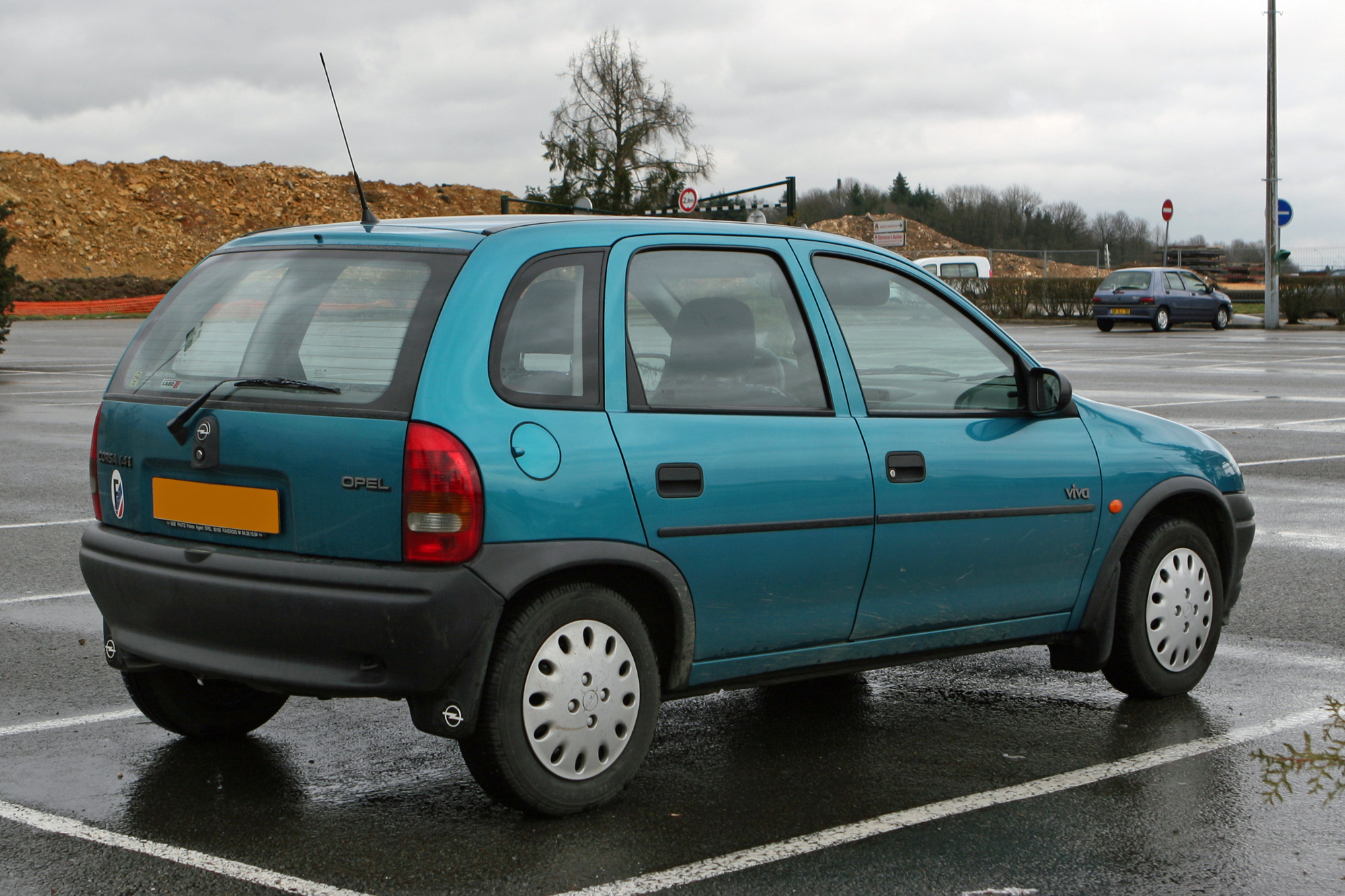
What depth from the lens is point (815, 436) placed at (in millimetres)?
4441

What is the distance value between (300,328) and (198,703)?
55.1 inches

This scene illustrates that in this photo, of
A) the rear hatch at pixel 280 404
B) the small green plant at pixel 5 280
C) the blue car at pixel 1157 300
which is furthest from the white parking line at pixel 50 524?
the blue car at pixel 1157 300

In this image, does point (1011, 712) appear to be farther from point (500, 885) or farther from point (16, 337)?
point (16, 337)

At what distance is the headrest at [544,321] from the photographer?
4.03 m

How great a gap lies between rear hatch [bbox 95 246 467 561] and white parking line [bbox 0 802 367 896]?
804 mm

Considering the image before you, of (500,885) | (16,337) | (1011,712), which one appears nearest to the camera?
(500,885)

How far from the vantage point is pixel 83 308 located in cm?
6053

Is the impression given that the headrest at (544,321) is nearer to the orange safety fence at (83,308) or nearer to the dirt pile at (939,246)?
the orange safety fence at (83,308)

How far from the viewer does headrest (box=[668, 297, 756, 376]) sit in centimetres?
437

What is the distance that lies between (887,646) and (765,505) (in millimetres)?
731

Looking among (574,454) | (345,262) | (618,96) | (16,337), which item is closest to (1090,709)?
(574,454)

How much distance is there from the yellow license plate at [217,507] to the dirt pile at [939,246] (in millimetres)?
66299

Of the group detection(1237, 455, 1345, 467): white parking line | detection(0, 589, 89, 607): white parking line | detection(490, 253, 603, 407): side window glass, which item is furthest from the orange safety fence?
detection(490, 253, 603, 407): side window glass

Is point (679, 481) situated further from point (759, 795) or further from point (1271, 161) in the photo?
point (1271, 161)
